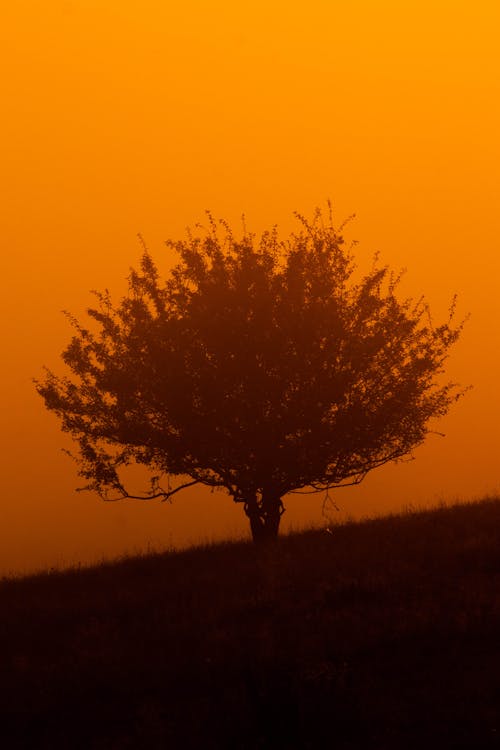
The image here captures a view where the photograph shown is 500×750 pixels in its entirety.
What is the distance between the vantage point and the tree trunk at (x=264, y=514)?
91.4 ft

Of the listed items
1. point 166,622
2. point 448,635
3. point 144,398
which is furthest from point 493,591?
point 144,398

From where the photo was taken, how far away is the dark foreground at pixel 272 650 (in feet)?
45.4

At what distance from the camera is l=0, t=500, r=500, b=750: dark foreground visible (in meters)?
13.8

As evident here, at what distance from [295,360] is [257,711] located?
45.9 ft

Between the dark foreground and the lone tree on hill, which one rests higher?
the lone tree on hill

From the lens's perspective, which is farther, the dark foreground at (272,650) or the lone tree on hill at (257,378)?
the lone tree on hill at (257,378)

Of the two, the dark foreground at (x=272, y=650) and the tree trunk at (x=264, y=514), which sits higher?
the tree trunk at (x=264, y=514)

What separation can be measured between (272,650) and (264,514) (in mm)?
11644

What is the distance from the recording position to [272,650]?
1656 centimetres

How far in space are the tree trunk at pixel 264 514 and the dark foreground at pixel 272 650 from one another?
2659 millimetres

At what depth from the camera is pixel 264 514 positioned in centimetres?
2819

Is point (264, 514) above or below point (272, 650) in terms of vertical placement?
above

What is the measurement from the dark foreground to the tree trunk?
266cm

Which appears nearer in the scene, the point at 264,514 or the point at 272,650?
the point at 272,650
